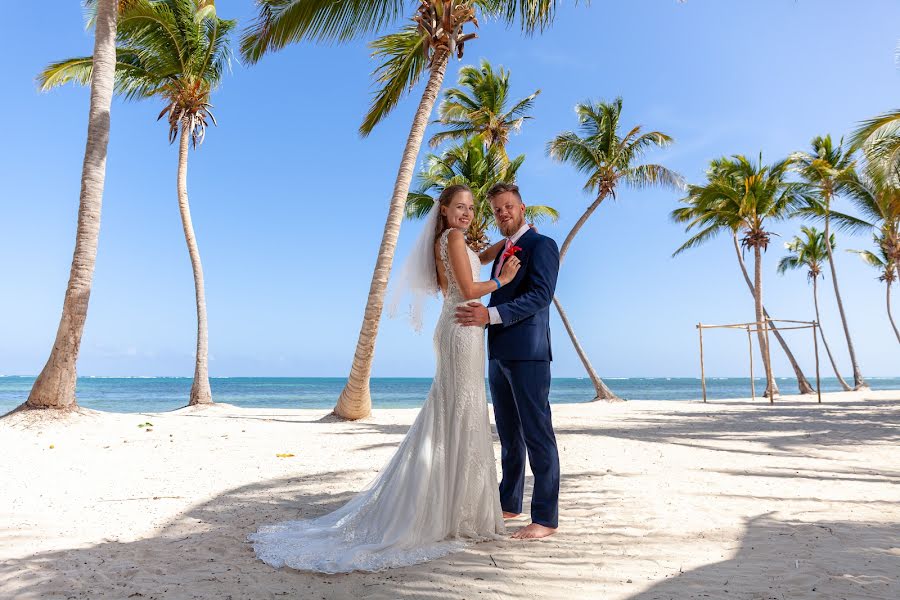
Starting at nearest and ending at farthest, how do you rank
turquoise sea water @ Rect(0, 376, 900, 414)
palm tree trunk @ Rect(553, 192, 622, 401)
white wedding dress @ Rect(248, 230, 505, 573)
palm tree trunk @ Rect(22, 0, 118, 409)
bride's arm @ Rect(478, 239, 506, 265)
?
white wedding dress @ Rect(248, 230, 505, 573) < bride's arm @ Rect(478, 239, 506, 265) < palm tree trunk @ Rect(22, 0, 118, 409) < palm tree trunk @ Rect(553, 192, 622, 401) < turquoise sea water @ Rect(0, 376, 900, 414)

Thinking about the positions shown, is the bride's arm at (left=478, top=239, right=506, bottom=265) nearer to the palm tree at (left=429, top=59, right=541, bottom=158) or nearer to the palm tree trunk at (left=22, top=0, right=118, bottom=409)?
the palm tree trunk at (left=22, top=0, right=118, bottom=409)

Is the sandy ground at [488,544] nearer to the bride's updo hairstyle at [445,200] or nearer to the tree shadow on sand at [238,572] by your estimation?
the tree shadow on sand at [238,572]

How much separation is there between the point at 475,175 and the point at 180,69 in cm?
1018

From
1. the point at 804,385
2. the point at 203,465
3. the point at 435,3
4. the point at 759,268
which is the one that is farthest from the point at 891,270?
the point at 203,465

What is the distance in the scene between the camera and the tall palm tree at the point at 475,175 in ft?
69.7

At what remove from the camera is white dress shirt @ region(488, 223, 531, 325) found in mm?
3529

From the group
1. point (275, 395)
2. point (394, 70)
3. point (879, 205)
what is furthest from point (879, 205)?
point (275, 395)

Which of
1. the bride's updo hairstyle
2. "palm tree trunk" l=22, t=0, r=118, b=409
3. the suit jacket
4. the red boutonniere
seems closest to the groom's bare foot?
the suit jacket

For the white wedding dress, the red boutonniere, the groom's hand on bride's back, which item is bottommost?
the white wedding dress

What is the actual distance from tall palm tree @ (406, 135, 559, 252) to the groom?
17296 millimetres

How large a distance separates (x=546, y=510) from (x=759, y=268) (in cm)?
2264

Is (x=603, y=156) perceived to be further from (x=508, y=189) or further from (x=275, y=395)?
(x=275, y=395)

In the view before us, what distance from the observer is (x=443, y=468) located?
11.6ft

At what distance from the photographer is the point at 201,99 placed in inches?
613
